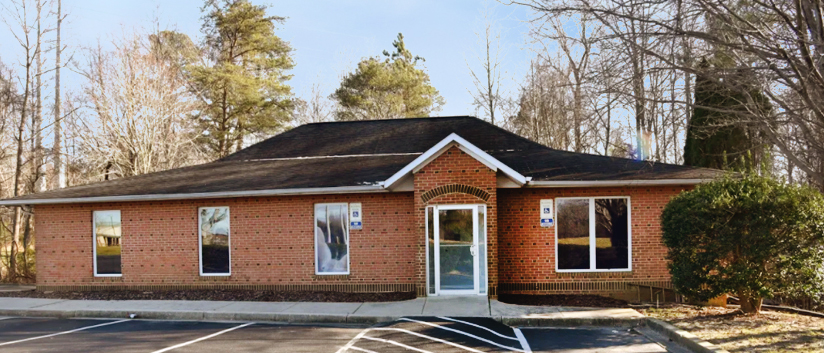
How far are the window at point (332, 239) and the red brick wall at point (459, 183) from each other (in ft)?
7.36

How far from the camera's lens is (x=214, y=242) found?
14.0 m

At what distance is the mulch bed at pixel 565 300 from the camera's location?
11508mm

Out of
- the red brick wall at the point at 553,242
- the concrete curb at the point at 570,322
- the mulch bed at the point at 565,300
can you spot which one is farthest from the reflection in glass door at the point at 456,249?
the concrete curb at the point at 570,322

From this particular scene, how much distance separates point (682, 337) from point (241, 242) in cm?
1008

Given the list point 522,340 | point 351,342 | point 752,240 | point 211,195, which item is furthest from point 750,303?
point 211,195

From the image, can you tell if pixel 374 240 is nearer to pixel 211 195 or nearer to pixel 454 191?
pixel 454 191

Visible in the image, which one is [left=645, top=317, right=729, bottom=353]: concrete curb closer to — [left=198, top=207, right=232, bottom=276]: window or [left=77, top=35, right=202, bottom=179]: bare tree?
[left=198, top=207, right=232, bottom=276]: window

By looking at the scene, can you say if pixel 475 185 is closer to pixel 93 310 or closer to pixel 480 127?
pixel 480 127

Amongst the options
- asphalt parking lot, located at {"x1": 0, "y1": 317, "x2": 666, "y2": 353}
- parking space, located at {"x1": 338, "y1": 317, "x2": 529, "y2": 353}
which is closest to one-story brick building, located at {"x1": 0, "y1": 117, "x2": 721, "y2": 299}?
parking space, located at {"x1": 338, "y1": 317, "x2": 529, "y2": 353}

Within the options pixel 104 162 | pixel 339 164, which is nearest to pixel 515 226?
pixel 339 164

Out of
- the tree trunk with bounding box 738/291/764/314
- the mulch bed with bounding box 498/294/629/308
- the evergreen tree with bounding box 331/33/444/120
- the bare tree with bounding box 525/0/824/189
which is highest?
the evergreen tree with bounding box 331/33/444/120

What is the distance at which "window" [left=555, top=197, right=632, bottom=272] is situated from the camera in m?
13.0

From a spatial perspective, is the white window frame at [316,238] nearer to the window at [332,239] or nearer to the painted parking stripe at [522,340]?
the window at [332,239]

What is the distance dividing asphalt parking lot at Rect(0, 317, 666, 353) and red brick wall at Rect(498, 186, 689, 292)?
3.14 m
